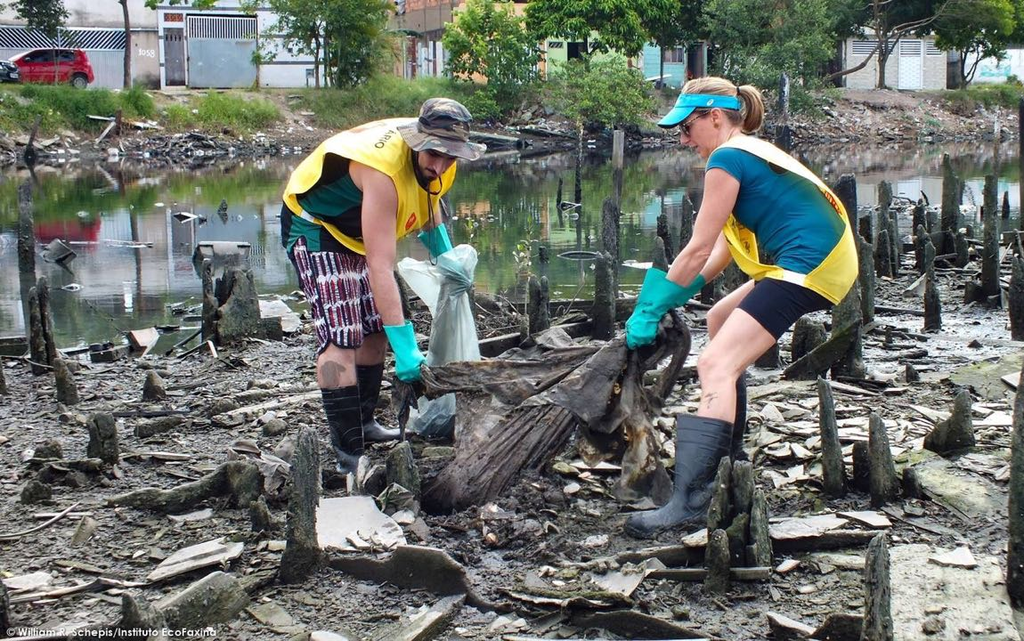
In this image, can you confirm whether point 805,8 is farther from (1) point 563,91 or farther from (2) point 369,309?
(2) point 369,309

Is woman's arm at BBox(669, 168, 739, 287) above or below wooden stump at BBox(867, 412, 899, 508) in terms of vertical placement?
above

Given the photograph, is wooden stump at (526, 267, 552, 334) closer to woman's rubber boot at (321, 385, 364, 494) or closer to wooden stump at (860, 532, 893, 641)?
woman's rubber boot at (321, 385, 364, 494)

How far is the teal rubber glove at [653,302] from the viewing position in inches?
192

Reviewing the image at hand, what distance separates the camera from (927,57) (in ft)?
184

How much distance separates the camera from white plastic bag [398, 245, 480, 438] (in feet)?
19.6

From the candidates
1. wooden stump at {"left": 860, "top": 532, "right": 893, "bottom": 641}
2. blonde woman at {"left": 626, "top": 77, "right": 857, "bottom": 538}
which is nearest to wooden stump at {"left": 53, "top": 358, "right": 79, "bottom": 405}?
blonde woman at {"left": 626, "top": 77, "right": 857, "bottom": 538}

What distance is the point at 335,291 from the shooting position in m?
5.46

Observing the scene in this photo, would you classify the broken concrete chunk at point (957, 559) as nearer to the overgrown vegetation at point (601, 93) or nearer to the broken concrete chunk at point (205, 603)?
the broken concrete chunk at point (205, 603)

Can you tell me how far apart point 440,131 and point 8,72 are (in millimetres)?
38897

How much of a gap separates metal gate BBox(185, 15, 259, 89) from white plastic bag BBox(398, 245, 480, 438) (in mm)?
41128

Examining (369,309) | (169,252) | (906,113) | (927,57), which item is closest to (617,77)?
(906,113)

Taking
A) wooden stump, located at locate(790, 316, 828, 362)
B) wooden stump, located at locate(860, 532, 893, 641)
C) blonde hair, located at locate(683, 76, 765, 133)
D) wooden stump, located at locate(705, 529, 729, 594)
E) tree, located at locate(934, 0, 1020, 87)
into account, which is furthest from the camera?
tree, located at locate(934, 0, 1020, 87)

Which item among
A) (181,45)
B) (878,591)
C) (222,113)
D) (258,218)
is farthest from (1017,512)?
(181,45)

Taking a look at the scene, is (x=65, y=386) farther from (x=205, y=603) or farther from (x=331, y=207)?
(x=205, y=603)
